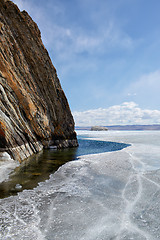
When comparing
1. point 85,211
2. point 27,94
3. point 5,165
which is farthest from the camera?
point 27,94

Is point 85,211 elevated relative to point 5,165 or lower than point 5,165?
lower

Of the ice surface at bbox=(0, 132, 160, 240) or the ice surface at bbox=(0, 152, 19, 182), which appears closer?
the ice surface at bbox=(0, 132, 160, 240)

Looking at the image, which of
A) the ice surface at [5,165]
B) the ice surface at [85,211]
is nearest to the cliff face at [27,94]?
the ice surface at [5,165]

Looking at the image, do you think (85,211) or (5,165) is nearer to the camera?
(85,211)

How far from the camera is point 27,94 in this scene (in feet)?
64.6

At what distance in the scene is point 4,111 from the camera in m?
13.8

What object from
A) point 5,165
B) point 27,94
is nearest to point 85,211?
point 5,165

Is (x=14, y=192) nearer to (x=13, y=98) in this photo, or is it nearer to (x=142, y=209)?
(x=142, y=209)

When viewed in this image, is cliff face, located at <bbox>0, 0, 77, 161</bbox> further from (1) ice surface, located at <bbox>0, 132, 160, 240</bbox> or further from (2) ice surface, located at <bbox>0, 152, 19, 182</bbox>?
(1) ice surface, located at <bbox>0, 132, 160, 240</bbox>

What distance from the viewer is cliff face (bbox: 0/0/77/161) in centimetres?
1466

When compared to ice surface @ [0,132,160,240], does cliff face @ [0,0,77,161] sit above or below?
above

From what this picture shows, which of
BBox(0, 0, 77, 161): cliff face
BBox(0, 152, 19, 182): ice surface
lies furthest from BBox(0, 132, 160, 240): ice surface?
BBox(0, 0, 77, 161): cliff face

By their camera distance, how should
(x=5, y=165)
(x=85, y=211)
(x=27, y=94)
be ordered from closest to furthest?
(x=85, y=211), (x=5, y=165), (x=27, y=94)

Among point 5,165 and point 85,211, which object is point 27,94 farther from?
point 85,211
